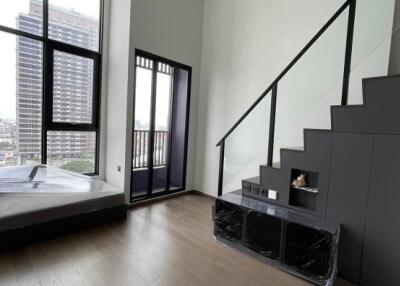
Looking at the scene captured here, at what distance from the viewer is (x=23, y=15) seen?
3.26 meters

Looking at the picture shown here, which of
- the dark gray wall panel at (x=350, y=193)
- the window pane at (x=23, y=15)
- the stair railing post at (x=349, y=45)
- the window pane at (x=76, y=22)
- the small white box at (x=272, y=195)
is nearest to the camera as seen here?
the dark gray wall panel at (x=350, y=193)

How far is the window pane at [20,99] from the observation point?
321 cm

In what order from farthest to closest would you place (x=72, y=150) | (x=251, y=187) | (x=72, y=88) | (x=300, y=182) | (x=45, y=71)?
(x=72, y=150)
(x=72, y=88)
(x=45, y=71)
(x=251, y=187)
(x=300, y=182)

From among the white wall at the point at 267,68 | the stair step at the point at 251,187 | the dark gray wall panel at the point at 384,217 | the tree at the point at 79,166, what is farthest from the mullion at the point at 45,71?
the dark gray wall panel at the point at 384,217

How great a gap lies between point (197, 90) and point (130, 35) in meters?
1.59

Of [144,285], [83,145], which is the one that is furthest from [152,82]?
[144,285]

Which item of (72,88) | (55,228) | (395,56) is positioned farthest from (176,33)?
(55,228)

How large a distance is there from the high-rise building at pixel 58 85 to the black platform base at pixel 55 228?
1.49 meters

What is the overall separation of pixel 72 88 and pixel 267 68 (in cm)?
324

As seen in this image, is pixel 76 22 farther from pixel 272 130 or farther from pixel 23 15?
pixel 272 130

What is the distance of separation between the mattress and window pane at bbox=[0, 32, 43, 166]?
0.32 metres

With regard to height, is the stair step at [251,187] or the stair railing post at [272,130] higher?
the stair railing post at [272,130]

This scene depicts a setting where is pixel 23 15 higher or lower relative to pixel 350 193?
higher

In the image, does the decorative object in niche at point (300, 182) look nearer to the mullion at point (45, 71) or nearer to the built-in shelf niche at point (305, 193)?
the built-in shelf niche at point (305, 193)
